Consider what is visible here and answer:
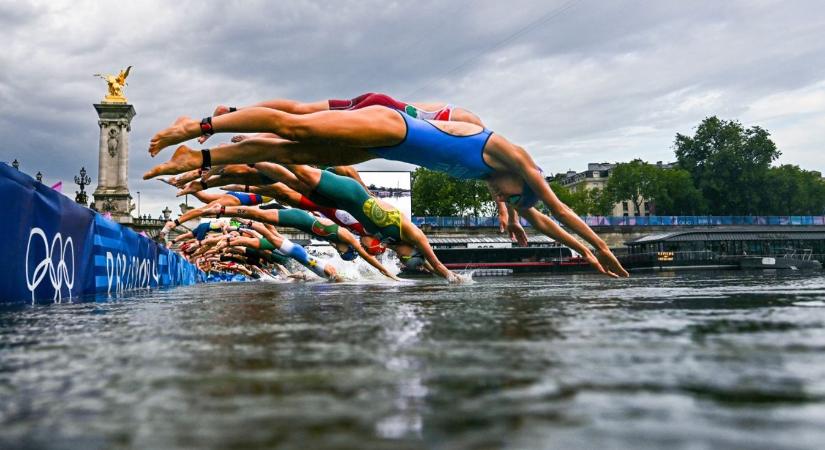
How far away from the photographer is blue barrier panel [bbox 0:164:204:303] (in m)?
5.25

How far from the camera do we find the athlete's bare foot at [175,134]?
5.18m

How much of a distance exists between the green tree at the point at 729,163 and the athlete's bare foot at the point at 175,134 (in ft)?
256

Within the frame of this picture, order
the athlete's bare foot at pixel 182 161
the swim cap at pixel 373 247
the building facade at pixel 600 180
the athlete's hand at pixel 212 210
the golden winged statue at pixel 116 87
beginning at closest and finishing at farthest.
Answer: the athlete's bare foot at pixel 182 161, the athlete's hand at pixel 212 210, the swim cap at pixel 373 247, the golden winged statue at pixel 116 87, the building facade at pixel 600 180

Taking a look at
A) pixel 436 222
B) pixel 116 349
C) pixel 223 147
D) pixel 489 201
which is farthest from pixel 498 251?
pixel 116 349

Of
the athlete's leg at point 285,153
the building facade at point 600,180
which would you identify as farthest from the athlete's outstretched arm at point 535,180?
the building facade at point 600,180

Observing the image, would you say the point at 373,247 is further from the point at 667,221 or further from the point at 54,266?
the point at 667,221

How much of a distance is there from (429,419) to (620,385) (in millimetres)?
422

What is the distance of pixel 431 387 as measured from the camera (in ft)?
3.75

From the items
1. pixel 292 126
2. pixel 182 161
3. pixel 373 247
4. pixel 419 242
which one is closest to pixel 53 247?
pixel 182 161

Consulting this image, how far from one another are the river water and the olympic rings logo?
3.95 m

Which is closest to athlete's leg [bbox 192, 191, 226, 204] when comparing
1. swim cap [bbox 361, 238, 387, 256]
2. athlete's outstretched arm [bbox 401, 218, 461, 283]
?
swim cap [bbox 361, 238, 387, 256]

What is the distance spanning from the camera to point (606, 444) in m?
0.78

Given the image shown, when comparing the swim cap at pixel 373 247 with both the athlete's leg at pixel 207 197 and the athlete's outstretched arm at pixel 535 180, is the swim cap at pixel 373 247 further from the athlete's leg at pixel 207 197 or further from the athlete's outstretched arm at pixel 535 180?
the athlete's outstretched arm at pixel 535 180

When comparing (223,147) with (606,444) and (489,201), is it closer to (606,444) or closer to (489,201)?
(606,444)
